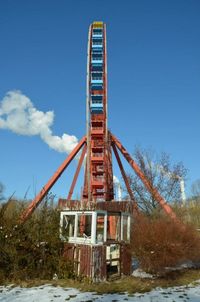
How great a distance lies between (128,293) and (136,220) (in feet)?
18.8

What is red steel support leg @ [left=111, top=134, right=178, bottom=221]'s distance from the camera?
22.3m

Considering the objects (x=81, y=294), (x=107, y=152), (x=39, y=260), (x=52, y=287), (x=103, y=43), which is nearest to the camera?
(x=81, y=294)

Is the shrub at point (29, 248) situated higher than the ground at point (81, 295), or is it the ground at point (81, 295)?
the shrub at point (29, 248)

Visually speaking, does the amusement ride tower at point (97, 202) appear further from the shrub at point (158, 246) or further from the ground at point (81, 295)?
the ground at point (81, 295)

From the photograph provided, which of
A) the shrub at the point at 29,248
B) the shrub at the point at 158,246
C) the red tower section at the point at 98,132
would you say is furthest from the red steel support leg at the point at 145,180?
the shrub at the point at 29,248

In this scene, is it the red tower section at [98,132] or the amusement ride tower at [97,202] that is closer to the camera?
the amusement ride tower at [97,202]

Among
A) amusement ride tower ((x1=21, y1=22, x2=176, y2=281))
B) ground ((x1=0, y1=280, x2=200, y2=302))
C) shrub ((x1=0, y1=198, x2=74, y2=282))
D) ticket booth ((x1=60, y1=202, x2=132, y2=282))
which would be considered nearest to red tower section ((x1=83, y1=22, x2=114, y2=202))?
amusement ride tower ((x1=21, y1=22, x2=176, y2=281))

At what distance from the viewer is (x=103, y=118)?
94.9 feet

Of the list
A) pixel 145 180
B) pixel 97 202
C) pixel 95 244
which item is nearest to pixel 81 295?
pixel 95 244

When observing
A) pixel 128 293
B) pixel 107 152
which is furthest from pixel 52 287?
pixel 107 152

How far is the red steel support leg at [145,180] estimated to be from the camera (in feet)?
73.2

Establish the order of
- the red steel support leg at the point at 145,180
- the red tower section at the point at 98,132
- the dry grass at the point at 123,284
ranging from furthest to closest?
the red tower section at the point at 98,132, the red steel support leg at the point at 145,180, the dry grass at the point at 123,284

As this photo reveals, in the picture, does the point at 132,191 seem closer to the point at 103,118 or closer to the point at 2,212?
the point at 103,118

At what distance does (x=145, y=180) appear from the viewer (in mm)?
24344
